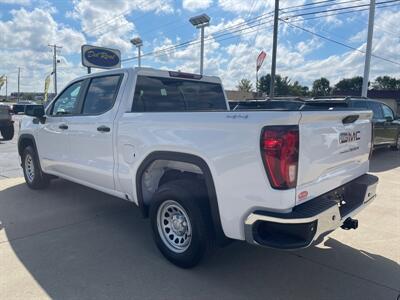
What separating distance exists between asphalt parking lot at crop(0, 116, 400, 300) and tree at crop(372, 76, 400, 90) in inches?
3137

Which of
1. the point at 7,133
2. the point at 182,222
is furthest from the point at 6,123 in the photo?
the point at 182,222

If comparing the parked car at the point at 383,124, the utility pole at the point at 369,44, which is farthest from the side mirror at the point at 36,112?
the utility pole at the point at 369,44

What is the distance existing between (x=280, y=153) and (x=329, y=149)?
63cm

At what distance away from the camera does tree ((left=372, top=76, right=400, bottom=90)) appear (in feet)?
244

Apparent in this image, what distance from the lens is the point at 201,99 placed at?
4.80 metres

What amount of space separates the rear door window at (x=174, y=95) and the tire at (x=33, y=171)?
9.01ft

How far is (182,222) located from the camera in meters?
3.47

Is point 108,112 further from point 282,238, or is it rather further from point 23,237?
point 282,238

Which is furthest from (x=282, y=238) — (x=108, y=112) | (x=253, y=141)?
(x=108, y=112)

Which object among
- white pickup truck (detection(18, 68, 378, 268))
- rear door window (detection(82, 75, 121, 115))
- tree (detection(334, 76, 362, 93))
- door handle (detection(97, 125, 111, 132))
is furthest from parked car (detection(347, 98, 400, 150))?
tree (detection(334, 76, 362, 93))

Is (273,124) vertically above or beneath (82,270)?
above

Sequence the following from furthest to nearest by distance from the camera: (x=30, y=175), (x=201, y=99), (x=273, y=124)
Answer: (x=30, y=175) → (x=201, y=99) → (x=273, y=124)

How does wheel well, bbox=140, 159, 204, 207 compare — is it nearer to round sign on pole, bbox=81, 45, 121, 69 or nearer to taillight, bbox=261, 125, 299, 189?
taillight, bbox=261, 125, 299, 189

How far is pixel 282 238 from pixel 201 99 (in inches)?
102
